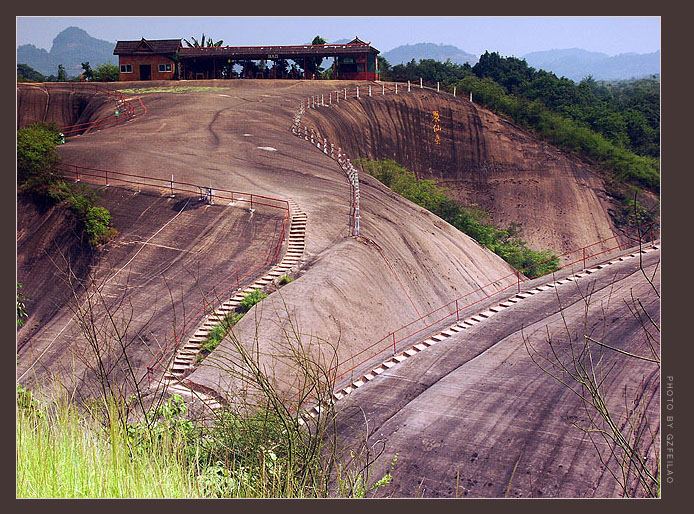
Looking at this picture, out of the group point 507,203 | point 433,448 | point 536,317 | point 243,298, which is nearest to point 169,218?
point 243,298

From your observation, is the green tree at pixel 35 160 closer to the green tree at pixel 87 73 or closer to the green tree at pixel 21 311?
the green tree at pixel 21 311

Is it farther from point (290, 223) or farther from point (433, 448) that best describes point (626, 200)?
point (433, 448)

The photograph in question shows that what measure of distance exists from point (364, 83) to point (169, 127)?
29.2 metres

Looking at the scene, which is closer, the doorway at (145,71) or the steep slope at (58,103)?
the steep slope at (58,103)

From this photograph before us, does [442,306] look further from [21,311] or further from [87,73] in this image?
[87,73]

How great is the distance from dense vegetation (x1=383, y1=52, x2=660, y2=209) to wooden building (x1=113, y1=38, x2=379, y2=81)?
536 centimetres

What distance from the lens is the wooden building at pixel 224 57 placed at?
78000mm

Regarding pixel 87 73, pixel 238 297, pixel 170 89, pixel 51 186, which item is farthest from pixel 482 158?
pixel 238 297

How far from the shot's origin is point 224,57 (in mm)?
79062

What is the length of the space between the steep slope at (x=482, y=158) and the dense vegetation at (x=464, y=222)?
3.50 metres

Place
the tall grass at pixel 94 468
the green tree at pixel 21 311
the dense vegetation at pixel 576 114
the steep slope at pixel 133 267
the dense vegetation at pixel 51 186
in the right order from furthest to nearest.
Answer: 1. the dense vegetation at pixel 576 114
2. the dense vegetation at pixel 51 186
3. the green tree at pixel 21 311
4. the steep slope at pixel 133 267
5. the tall grass at pixel 94 468

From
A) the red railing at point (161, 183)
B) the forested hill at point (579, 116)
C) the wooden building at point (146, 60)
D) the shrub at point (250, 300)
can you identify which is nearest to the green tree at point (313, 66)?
the forested hill at point (579, 116)

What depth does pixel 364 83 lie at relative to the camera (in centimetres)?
7594

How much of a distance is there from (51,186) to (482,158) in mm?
44984
